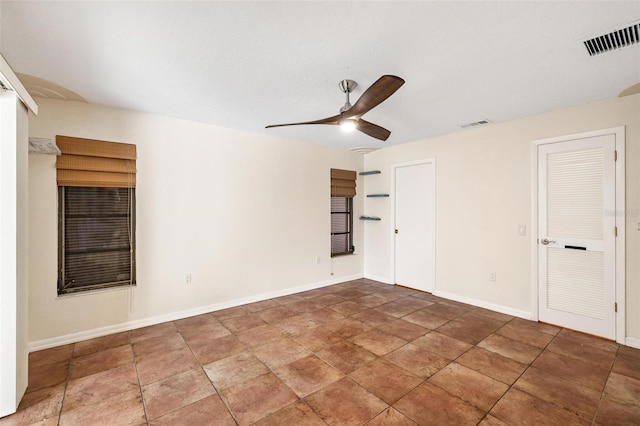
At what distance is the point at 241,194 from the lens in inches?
163

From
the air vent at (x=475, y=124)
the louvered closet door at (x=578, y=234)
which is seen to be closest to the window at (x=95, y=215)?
the air vent at (x=475, y=124)

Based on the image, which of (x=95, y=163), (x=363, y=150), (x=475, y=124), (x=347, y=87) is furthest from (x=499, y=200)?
(x=95, y=163)

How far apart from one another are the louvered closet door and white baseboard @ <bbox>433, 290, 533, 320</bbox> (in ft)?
0.68

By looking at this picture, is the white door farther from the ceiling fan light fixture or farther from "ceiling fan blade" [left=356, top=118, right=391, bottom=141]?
the ceiling fan light fixture

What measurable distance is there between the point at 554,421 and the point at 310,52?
3065 millimetres

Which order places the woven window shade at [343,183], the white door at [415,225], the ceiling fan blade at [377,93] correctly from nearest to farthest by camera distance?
the ceiling fan blade at [377,93] → the white door at [415,225] → the woven window shade at [343,183]

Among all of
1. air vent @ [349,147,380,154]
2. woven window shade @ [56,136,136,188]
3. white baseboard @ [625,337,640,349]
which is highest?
air vent @ [349,147,380,154]

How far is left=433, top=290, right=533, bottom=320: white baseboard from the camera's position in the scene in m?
3.63

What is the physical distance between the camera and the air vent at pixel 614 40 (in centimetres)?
186

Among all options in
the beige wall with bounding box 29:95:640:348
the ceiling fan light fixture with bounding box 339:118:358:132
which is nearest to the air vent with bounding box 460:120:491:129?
the beige wall with bounding box 29:95:640:348

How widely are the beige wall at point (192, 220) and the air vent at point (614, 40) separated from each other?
358cm

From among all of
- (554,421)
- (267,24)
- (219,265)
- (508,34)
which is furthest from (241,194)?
(554,421)

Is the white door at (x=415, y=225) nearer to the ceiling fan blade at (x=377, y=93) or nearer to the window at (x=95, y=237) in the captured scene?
the ceiling fan blade at (x=377, y=93)

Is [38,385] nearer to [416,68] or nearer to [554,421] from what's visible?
[554,421]
